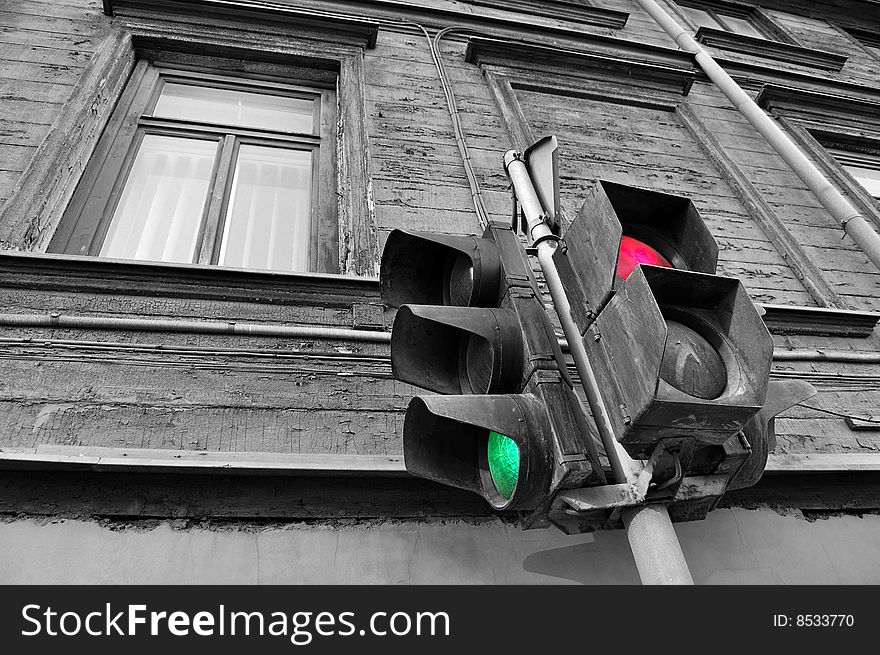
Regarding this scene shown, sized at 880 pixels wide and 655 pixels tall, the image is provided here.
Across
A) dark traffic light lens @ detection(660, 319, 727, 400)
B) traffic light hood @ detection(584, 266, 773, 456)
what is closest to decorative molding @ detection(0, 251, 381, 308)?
traffic light hood @ detection(584, 266, 773, 456)

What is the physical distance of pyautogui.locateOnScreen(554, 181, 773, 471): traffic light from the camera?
1.32m

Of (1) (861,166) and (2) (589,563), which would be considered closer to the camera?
(2) (589,563)

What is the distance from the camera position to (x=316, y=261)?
11.7 feet

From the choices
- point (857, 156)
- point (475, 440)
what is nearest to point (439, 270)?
point (475, 440)

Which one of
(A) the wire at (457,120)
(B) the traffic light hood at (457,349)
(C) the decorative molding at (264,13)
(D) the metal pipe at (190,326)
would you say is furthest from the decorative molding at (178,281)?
(C) the decorative molding at (264,13)

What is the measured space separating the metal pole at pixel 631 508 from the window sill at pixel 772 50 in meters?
6.97

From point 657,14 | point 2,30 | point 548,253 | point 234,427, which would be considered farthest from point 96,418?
point 657,14

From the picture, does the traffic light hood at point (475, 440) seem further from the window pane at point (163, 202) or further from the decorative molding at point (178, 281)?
the window pane at point (163, 202)

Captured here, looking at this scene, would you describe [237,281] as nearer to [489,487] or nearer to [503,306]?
[503,306]

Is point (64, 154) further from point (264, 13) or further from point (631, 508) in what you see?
point (631, 508)

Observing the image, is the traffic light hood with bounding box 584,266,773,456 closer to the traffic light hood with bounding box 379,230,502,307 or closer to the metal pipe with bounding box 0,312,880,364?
the traffic light hood with bounding box 379,230,502,307

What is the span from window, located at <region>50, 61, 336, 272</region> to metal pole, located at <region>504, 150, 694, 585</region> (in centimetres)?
199

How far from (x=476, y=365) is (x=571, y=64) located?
15.5ft

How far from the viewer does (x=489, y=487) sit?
173 cm
